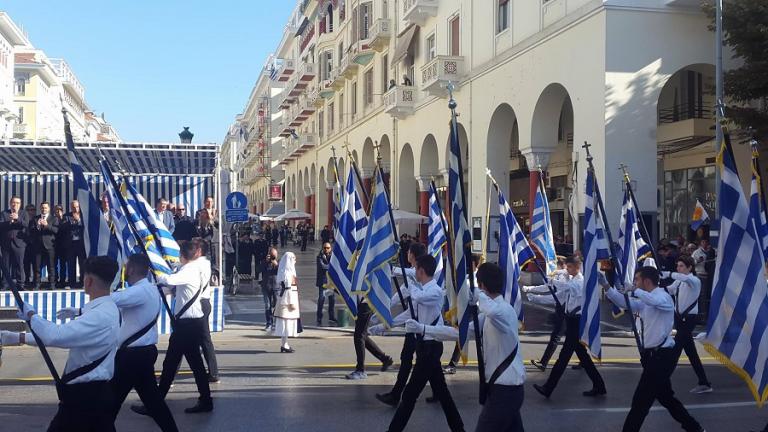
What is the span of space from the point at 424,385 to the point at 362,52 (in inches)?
1285

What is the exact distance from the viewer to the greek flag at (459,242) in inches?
273

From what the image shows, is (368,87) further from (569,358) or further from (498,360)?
(498,360)

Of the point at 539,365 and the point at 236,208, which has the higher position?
the point at 236,208

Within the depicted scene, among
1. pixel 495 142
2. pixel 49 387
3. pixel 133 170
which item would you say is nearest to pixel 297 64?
pixel 495 142

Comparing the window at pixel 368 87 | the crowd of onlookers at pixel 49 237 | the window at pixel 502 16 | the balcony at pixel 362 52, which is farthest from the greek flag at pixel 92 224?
the window at pixel 368 87

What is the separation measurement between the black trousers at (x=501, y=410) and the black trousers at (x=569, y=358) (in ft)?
11.5

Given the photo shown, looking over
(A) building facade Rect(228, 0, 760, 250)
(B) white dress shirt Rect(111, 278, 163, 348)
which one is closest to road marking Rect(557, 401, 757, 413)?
(A) building facade Rect(228, 0, 760, 250)

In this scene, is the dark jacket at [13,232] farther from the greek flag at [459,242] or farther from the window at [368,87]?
the window at [368,87]

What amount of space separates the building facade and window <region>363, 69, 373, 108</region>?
0.42 feet

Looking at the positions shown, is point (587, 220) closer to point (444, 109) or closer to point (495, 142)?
point (495, 142)

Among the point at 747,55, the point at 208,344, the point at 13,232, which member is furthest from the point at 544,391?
the point at 13,232

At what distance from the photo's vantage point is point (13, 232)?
16688 mm

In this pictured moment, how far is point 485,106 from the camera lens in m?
25.6

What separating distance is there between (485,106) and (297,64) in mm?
40843
